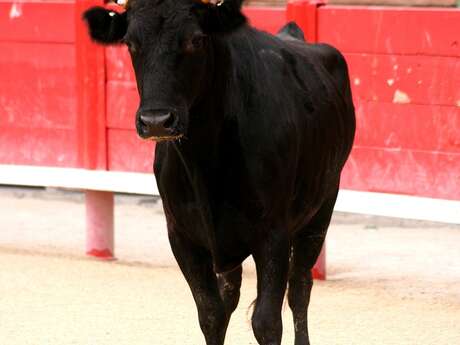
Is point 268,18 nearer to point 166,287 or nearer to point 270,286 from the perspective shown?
point 166,287

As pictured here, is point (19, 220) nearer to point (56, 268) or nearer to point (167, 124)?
point (56, 268)

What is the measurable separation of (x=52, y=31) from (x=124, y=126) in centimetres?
84

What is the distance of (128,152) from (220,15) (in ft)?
13.8

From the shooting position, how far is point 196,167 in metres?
4.95

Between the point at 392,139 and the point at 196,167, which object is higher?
the point at 196,167

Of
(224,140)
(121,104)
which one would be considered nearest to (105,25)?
(224,140)

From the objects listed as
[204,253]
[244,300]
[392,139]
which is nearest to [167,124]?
[204,253]

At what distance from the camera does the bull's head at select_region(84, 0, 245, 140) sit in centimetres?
440

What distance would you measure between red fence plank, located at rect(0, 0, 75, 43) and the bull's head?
441 cm

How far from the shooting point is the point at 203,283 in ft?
17.3

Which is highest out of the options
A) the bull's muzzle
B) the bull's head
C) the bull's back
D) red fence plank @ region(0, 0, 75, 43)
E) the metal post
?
the bull's head

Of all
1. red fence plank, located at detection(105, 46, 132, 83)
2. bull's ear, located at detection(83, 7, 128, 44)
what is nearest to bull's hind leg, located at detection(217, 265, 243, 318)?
bull's ear, located at detection(83, 7, 128, 44)

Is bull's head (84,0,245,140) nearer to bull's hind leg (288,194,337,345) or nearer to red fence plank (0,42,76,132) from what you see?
bull's hind leg (288,194,337,345)

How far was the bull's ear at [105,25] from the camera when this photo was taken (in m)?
4.78
